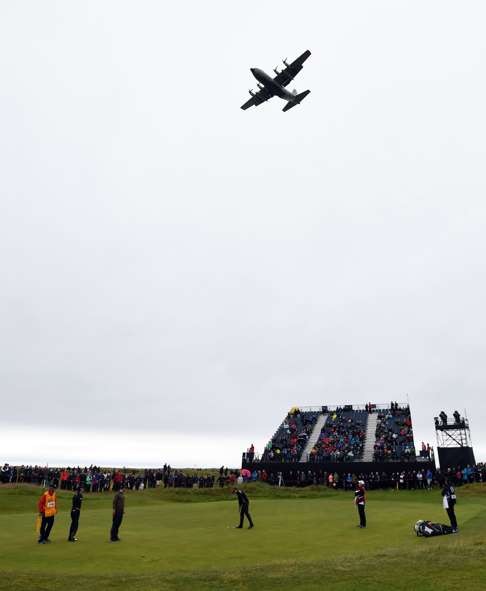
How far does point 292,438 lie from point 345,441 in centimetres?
688

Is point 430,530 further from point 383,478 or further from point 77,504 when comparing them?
point 383,478

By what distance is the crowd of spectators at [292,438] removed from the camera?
5438 cm

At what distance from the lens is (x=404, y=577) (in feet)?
33.9

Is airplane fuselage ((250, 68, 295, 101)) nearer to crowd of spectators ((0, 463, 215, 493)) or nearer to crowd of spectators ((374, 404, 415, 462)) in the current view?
crowd of spectators ((0, 463, 215, 493))

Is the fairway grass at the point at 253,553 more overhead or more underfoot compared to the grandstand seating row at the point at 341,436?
more underfoot

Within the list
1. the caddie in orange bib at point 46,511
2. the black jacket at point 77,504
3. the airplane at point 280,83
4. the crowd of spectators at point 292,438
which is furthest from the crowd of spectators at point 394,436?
the caddie in orange bib at point 46,511

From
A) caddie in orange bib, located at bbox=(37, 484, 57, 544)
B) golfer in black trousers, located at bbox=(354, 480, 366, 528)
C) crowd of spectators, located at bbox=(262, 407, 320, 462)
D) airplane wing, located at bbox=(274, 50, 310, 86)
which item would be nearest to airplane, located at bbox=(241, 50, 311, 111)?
airplane wing, located at bbox=(274, 50, 310, 86)

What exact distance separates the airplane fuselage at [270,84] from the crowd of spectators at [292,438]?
36.2 m

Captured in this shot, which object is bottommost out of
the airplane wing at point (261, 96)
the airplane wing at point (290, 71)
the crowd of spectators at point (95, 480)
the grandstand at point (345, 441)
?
the crowd of spectators at point (95, 480)

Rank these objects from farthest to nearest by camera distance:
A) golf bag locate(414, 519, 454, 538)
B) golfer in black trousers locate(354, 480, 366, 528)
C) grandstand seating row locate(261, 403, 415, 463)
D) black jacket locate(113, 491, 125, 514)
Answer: grandstand seating row locate(261, 403, 415, 463)
golfer in black trousers locate(354, 480, 366, 528)
golf bag locate(414, 519, 454, 538)
black jacket locate(113, 491, 125, 514)

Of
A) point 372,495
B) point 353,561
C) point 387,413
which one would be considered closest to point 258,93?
point 372,495

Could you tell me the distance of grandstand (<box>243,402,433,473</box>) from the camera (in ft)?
160

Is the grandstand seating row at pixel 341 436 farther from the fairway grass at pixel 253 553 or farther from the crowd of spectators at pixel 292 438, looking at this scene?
the fairway grass at pixel 253 553

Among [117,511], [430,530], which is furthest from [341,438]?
[117,511]
